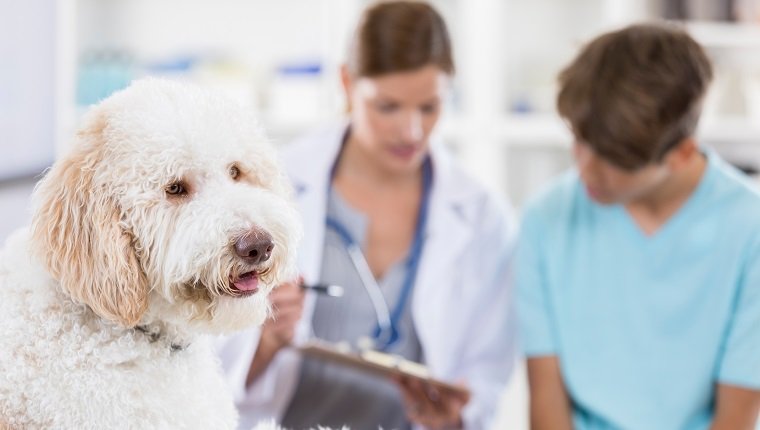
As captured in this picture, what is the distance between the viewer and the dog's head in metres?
0.72

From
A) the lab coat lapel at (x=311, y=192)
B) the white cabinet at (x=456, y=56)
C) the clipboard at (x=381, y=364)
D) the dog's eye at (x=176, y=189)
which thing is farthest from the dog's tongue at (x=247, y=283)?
the white cabinet at (x=456, y=56)

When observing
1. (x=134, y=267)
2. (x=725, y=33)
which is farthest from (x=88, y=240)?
(x=725, y=33)

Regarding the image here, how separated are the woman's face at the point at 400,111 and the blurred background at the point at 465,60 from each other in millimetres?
939

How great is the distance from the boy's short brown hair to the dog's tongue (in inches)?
30.9

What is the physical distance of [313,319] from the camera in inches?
65.7

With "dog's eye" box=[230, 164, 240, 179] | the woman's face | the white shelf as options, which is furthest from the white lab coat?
the white shelf

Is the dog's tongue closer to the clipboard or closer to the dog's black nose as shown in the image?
the dog's black nose

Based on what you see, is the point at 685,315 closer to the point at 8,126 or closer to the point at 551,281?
the point at 551,281

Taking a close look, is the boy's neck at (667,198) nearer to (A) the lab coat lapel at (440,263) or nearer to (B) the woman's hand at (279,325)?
(A) the lab coat lapel at (440,263)

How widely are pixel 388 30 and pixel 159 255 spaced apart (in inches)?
38.7

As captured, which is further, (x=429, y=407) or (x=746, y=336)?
(x=429, y=407)

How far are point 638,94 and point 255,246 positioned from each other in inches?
32.9

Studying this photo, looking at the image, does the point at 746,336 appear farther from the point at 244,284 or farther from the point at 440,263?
the point at 244,284

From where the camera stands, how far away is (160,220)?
0.76 meters
